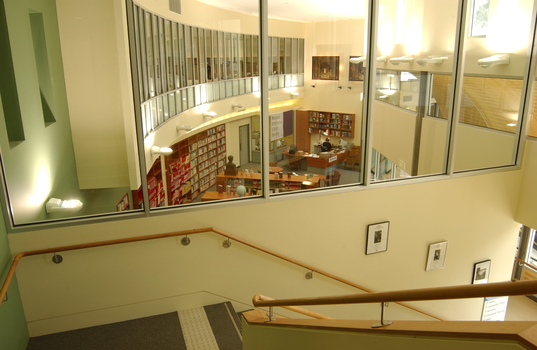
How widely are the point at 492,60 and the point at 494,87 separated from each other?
442 mm

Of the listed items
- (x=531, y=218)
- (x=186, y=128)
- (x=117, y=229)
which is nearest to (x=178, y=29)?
(x=186, y=128)

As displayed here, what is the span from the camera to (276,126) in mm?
5504

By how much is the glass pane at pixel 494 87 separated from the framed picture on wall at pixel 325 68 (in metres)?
2.06

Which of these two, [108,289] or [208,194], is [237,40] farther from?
[108,289]

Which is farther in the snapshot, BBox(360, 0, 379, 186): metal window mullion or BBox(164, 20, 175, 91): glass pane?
BBox(360, 0, 379, 186): metal window mullion

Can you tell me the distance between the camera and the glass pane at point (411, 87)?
5.89m

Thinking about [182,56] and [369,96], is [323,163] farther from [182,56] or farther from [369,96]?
[182,56]

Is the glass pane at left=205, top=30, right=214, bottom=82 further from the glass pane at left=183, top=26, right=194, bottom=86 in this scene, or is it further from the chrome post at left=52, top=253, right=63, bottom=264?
the chrome post at left=52, top=253, right=63, bottom=264

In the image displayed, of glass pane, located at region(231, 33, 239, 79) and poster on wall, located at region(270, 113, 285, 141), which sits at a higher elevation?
glass pane, located at region(231, 33, 239, 79)

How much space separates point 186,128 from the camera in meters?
5.47

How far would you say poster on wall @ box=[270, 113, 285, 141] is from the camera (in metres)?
5.47

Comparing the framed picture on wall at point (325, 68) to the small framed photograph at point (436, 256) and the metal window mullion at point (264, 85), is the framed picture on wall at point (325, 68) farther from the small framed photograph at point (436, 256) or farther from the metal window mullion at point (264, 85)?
the small framed photograph at point (436, 256)

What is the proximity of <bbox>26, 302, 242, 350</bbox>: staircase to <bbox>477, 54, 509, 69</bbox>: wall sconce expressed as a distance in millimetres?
5144

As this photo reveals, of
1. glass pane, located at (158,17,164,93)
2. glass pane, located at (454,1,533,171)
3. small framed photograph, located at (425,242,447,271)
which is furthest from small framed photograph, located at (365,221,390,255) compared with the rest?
glass pane, located at (158,17,164,93)
